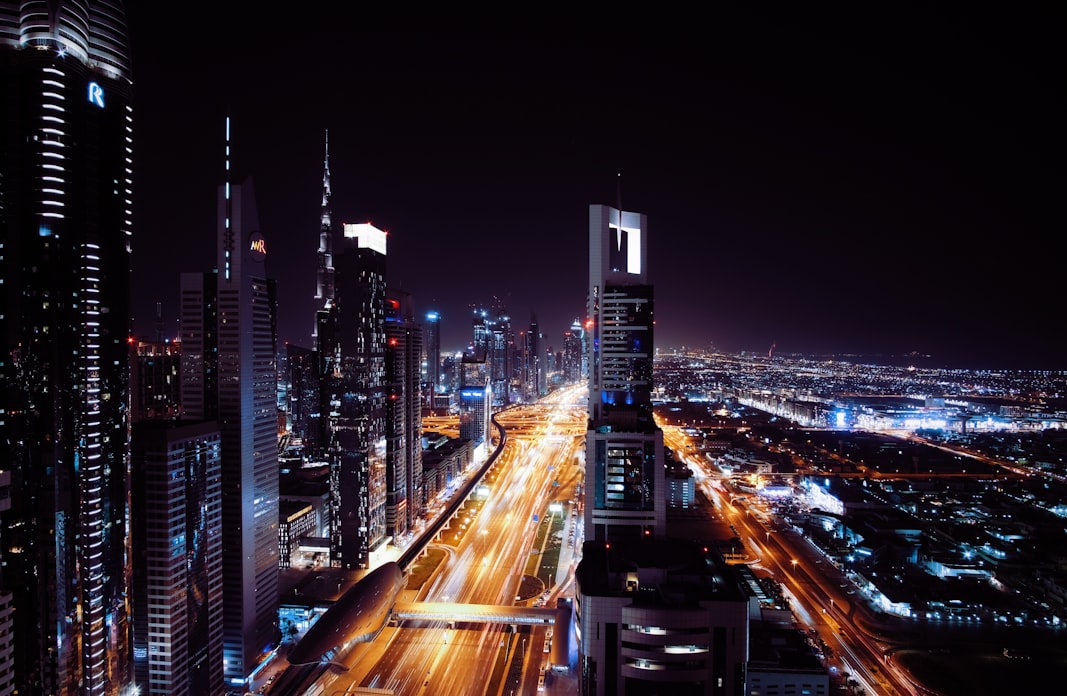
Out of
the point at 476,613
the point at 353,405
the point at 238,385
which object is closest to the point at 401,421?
the point at 353,405

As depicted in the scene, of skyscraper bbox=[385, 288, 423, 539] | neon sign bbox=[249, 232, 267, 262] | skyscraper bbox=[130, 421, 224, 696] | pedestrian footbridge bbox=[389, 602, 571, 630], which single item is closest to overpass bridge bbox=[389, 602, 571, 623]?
pedestrian footbridge bbox=[389, 602, 571, 630]

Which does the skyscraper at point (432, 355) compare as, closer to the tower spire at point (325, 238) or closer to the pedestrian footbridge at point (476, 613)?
the tower spire at point (325, 238)

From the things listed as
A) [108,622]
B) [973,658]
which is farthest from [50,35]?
[973,658]

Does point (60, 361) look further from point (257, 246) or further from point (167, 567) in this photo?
point (257, 246)

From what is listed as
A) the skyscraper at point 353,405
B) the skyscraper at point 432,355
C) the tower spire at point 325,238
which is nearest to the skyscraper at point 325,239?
the tower spire at point 325,238

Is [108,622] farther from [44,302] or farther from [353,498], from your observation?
[353,498]

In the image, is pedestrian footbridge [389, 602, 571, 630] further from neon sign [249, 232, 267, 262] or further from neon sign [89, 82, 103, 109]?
neon sign [89, 82, 103, 109]

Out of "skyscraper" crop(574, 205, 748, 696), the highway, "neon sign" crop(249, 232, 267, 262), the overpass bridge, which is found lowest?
the highway
